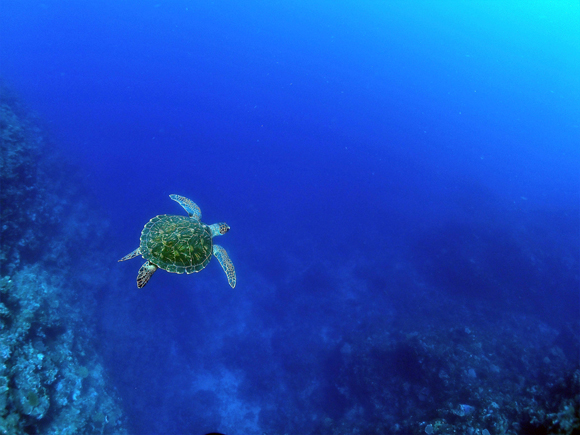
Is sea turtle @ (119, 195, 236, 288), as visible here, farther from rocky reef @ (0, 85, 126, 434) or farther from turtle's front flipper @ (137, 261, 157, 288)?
rocky reef @ (0, 85, 126, 434)

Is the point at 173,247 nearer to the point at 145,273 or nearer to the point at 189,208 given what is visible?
the point at 145,273

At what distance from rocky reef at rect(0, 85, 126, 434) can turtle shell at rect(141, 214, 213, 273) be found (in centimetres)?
611

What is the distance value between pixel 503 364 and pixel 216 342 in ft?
44.9

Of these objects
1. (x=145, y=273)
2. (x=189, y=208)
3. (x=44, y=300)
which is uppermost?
(x=189, y=208)

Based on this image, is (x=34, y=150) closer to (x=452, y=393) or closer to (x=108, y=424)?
(x=108, y=424)

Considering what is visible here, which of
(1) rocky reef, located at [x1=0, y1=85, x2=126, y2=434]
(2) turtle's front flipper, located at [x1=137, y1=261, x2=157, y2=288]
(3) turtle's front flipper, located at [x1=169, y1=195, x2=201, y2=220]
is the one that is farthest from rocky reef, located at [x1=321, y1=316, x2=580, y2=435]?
(1) rocky reef, located at [x1=0, y1=85, x2=126, y2=434]

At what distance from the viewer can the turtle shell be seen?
8.91m

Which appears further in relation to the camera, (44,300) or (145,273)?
(44,300)

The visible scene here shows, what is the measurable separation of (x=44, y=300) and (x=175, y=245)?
821 cm

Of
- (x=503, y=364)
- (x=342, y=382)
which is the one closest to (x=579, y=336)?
(x=503, y=364)

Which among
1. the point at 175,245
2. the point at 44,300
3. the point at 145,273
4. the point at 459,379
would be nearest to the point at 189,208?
the point at 175,245

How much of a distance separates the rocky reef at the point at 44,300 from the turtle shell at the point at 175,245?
6110 millimetres

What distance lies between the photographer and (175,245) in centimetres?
894

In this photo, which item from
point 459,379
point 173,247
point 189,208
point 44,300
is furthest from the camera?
point 44,300
